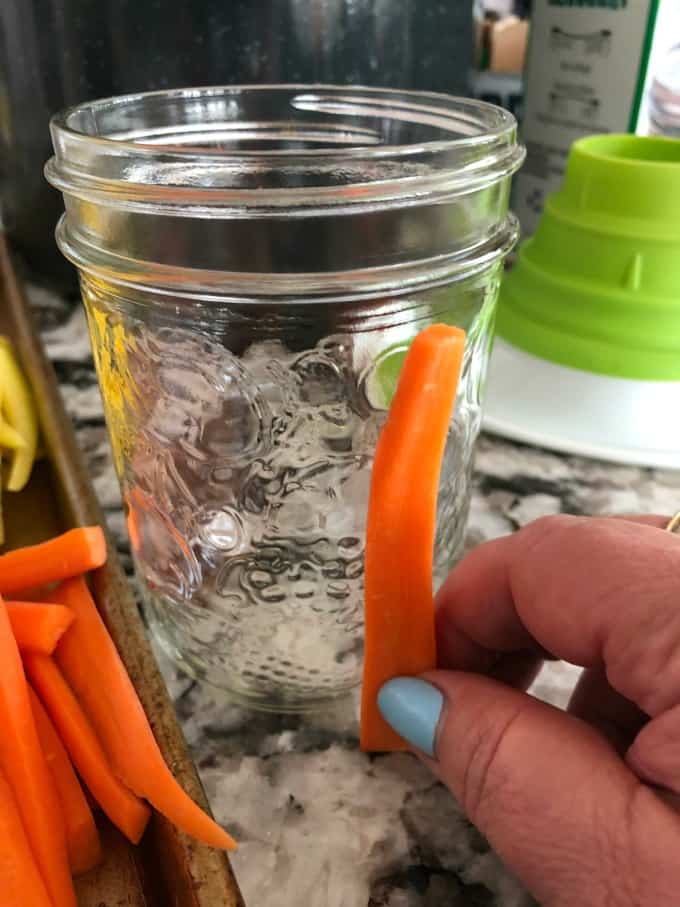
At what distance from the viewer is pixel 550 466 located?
714 mm

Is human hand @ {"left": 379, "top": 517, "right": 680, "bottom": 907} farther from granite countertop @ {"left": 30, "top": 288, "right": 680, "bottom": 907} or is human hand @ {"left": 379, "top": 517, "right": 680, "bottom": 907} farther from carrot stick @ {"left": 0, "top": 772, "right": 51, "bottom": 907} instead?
carrot stick @ {"left": 0, "top": 772, "right": 51, "bottom": 907}

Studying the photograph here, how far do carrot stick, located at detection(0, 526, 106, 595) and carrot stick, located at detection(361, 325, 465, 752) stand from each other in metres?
0.19

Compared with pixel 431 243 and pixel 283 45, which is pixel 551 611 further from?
pixel 283 45

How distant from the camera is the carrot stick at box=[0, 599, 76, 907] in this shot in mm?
376

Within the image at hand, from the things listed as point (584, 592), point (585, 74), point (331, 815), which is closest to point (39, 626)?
point (331, 815)

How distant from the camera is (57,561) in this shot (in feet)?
1.58

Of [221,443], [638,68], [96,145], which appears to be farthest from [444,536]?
[638,68]

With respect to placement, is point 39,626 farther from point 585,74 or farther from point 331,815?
point 585,74

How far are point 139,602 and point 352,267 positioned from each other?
28 centimetres

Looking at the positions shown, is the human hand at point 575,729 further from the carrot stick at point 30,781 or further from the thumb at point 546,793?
the carrot stick at point 30,781

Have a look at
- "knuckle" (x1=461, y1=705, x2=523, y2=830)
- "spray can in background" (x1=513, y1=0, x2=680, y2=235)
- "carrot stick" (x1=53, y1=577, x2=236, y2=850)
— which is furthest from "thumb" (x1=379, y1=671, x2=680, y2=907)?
"spray can in background" (x1=513, y1=0, x2=680, y2=235)

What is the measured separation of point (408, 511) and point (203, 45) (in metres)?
0.57

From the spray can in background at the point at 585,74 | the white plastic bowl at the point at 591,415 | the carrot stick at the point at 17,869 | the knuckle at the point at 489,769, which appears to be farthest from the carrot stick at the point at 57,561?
the spray can in background at the point at 585,74

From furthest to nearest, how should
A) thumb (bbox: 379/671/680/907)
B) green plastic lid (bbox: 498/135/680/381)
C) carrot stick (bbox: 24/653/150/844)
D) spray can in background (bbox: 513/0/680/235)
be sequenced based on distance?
spray can in background (bbox: 513/0/680/235) < green plastic lid (bbox: 498/135/680/381) < carrot stick (bbox: 24/653/150/844) < thumb (bbox: 379/671/680/907)
